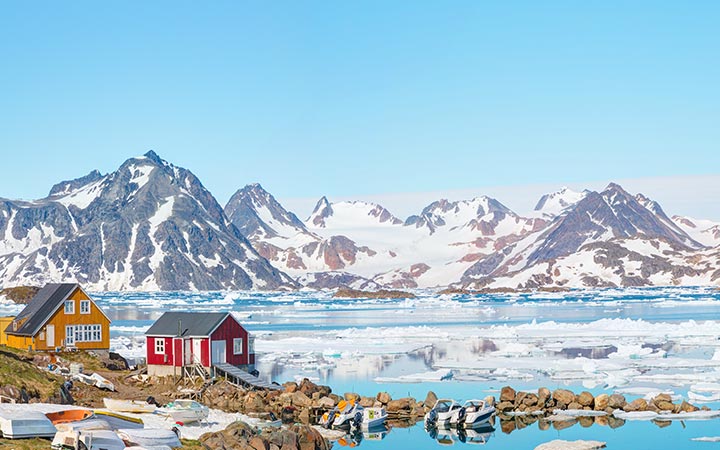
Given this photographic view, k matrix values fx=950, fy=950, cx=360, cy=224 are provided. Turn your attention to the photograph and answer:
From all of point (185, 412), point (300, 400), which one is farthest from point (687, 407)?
point (185, 412)

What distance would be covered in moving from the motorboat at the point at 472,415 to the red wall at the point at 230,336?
46.1 feet

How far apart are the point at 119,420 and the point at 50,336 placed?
2431 cm

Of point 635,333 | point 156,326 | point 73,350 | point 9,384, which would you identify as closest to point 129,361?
point 73,350

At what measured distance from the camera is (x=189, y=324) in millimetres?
48375

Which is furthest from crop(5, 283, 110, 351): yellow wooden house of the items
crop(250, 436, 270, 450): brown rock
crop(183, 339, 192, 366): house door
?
crop(250, 436, 270, 450): brown rock

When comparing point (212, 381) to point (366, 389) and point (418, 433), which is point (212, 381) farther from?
point (418, 433)

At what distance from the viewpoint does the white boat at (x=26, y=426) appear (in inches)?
936

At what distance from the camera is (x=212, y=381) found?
4497cm

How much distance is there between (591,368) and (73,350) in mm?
28681

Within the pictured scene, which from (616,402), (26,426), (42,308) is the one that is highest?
(42,308)

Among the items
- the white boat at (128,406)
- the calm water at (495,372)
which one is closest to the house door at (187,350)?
the calm water at (495,372)

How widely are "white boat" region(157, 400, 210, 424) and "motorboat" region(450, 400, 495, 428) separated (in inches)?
385

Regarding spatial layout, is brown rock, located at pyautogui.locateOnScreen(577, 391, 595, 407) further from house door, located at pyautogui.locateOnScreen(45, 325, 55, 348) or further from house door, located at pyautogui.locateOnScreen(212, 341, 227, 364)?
house door, located at pyautogui.locateOnScreen(45, 325, 55, 348)

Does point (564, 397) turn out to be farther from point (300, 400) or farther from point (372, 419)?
point (300, 400)
